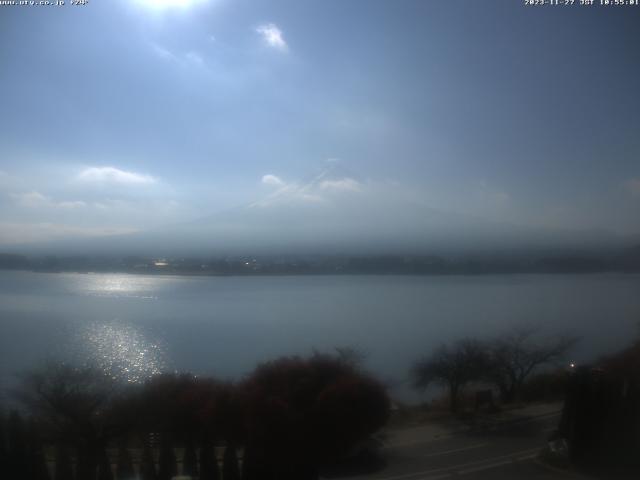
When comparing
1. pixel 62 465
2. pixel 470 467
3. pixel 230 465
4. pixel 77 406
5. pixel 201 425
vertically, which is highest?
pixel 77 406

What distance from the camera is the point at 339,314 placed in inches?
267

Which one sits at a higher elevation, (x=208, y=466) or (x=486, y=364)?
(x=486, y=364)

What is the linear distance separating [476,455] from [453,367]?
4.13ft

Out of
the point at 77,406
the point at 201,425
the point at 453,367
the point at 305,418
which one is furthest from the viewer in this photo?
the point at 453,367


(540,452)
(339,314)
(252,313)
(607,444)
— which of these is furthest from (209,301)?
(607,444)

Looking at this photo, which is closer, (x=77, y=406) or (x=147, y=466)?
(x=147, y=466)

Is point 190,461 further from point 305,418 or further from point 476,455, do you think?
point 476,455

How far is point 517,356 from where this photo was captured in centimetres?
630

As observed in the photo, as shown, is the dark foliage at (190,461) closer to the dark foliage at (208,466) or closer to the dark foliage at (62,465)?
the dark foliage at (208,466)

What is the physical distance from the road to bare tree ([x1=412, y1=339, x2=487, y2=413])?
0.66m

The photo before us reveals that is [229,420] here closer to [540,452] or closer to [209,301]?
[209,301]

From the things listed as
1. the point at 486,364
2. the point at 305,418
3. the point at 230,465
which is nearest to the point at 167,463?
the point at 230,465

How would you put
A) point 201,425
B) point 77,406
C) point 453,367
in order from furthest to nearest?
1. point 453,367
2. point 77,406
3. point 201,425

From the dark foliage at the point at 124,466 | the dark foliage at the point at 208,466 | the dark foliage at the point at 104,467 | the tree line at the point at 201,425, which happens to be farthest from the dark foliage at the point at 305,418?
the dark foliage at the point at 104,467
